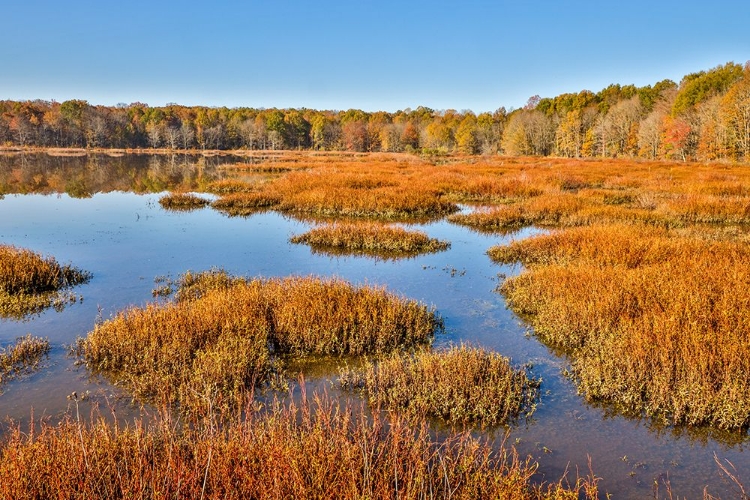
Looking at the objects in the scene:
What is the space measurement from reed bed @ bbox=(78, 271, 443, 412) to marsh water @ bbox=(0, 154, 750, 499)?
1.73 ft

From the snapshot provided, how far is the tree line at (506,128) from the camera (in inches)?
2660

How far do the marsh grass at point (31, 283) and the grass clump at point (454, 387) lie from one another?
Answer: 24.4 ft

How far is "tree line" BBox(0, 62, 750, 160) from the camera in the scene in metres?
67.6

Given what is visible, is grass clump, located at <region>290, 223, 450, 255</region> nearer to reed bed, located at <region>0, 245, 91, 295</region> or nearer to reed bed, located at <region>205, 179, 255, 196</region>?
reed bed, located at <region>0, 245, 91, 295</region>

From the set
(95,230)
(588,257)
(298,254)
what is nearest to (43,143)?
(95,230)

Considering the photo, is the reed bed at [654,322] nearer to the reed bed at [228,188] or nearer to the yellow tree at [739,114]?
the reed bed at [228,188]

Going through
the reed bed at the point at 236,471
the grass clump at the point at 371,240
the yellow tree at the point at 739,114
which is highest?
the yellow tree at the point at 739,114

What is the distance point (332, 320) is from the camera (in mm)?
9297

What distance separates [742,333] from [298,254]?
39.7ft

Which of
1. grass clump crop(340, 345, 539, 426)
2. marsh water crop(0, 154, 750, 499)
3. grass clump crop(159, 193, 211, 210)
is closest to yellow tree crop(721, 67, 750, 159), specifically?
marsh water crop(0, 154, 750, 499)

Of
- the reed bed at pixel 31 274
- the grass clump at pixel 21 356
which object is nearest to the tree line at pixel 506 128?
the reed bed at pixel 31 274

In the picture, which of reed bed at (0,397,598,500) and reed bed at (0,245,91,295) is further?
reed bed at (0,245,91,295)

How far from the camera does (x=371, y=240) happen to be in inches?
715

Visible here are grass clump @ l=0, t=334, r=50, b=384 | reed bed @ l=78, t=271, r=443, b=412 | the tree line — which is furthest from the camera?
the tree line
